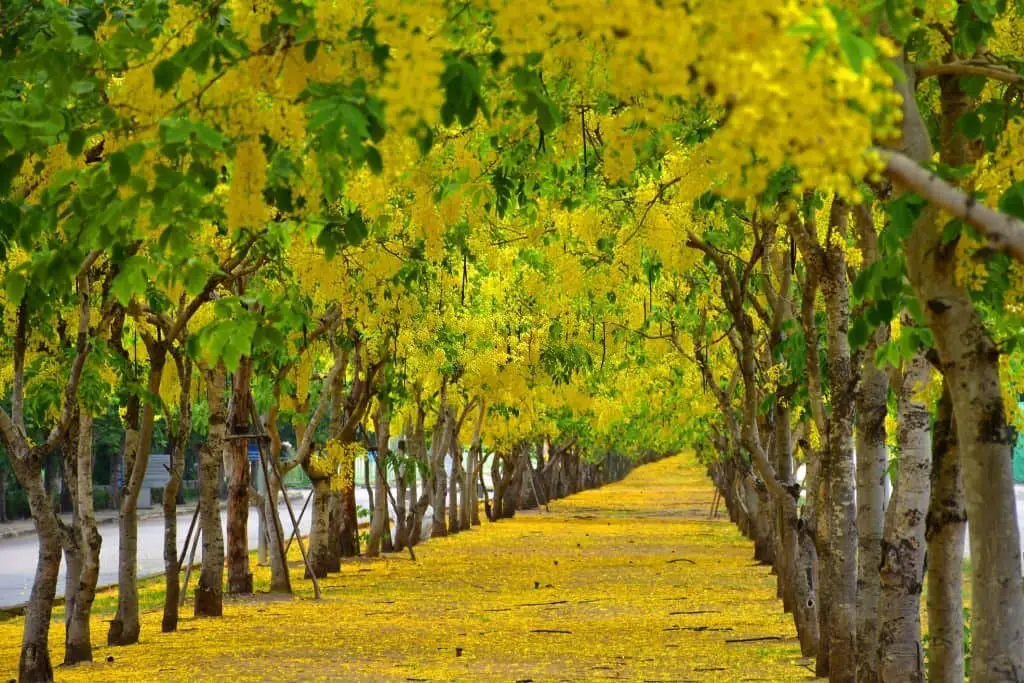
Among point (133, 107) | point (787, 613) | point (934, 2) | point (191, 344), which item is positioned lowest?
point (787, 613)

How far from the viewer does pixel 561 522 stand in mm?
43781

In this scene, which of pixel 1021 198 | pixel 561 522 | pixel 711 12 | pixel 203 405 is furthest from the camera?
pixel 561 522

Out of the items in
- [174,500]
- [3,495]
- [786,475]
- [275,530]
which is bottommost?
[275,530]

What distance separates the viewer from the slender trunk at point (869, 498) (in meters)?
8.86

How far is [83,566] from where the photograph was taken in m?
12.0

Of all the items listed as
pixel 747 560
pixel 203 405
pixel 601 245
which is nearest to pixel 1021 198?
pixel 601 245

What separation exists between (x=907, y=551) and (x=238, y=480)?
1187 cm

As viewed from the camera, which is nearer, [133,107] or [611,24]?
[611,24]

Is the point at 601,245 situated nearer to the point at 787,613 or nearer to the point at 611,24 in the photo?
the point at 787,613

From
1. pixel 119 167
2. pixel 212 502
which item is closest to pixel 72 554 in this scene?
pixel 212 502

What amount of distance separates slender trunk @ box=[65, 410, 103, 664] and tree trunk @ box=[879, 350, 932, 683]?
21.7 feet

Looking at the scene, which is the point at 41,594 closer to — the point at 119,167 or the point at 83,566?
the point at 83,566

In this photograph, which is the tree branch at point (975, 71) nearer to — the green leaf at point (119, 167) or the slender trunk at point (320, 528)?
the green leaf at point (119, 167)

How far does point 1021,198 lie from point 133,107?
9.82 feet
